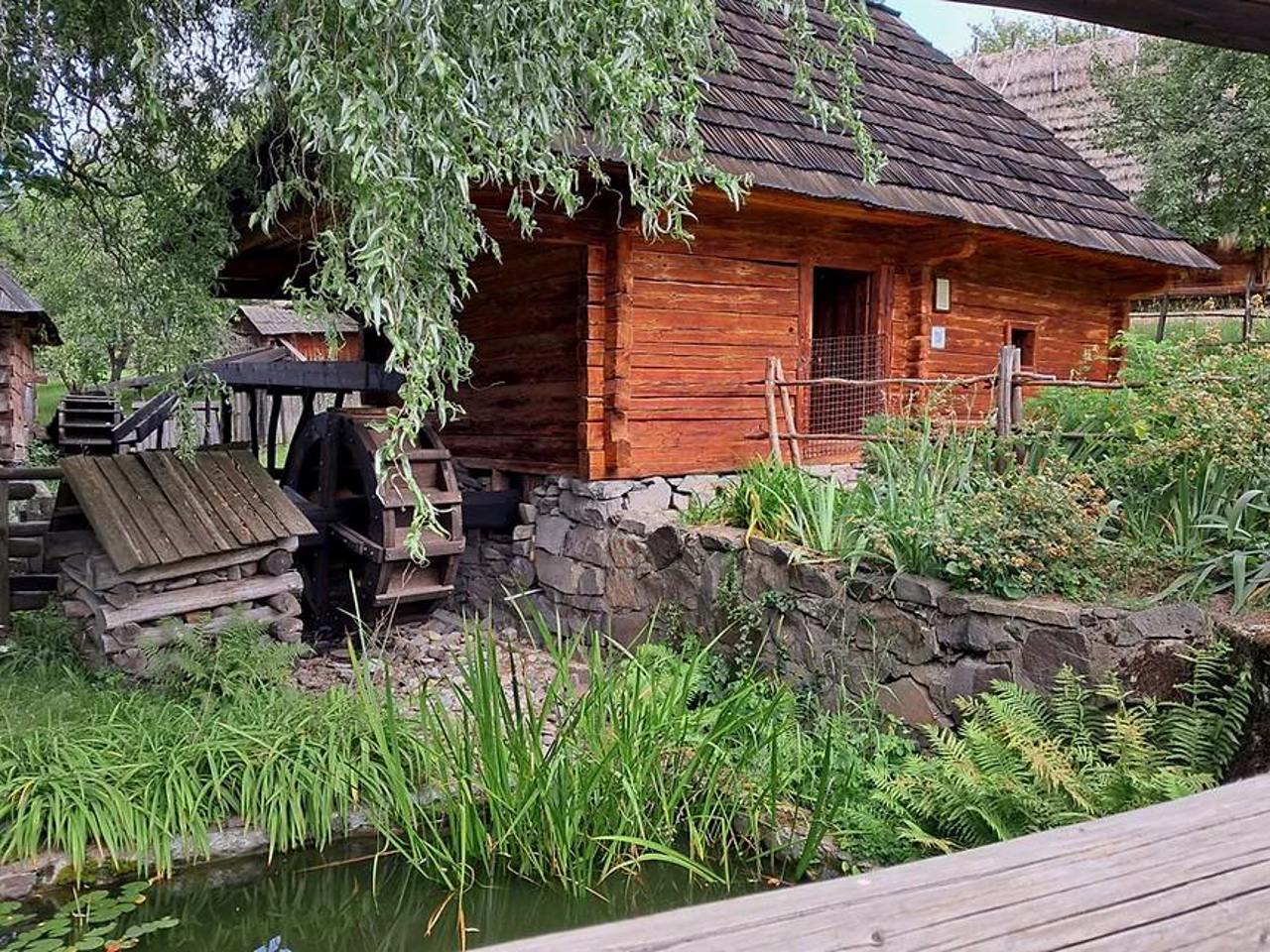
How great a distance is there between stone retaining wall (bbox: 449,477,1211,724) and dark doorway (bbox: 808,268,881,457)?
1593 millimetres

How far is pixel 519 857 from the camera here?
12.3 feet

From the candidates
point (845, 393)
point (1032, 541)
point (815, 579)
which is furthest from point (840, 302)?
point (1032, 541)

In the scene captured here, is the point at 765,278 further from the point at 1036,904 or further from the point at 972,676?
the point at 1036,904

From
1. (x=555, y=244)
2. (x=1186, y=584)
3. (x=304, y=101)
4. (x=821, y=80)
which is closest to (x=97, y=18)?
(x=304, y=101)

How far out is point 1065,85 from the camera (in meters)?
17.6

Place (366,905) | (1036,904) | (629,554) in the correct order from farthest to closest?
(629,554)
(366,905)
(1036,904)

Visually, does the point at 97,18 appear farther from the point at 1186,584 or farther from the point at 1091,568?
the point at 1186,584

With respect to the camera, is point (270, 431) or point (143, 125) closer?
point (143, 125)

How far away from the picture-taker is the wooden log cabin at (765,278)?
6543mm

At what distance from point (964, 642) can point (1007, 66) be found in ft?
59.8

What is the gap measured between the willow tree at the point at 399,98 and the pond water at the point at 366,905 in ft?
6.39

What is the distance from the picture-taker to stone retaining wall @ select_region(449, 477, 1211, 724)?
390 centimetres

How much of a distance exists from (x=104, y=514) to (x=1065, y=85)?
60.3 feet

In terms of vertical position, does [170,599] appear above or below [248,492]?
below
